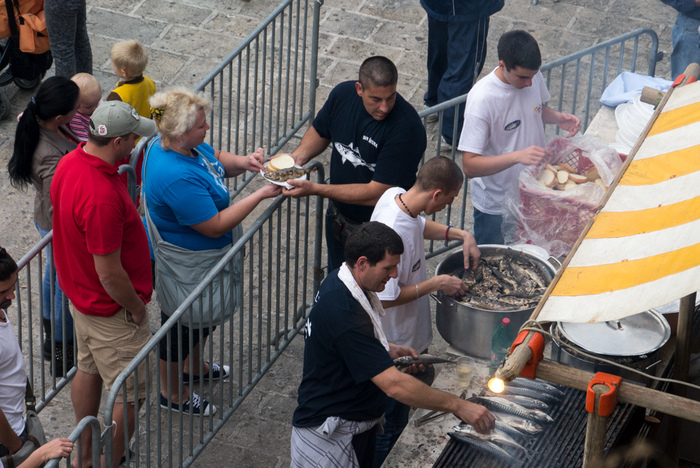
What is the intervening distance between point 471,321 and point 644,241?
1.52 m

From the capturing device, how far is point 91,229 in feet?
13.0

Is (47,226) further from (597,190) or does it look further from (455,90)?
(455,90)

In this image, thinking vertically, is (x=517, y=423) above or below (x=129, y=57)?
below

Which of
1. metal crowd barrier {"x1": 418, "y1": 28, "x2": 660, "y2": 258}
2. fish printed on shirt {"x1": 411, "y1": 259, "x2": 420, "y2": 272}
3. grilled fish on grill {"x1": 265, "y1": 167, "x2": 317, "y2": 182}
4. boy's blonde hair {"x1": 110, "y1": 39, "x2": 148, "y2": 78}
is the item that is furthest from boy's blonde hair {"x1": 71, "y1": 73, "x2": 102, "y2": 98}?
metal crowd barrier {"x1": 418, "y1": 28, "x2": 660, "y2": 258}

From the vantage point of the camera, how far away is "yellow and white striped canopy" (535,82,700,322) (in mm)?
2652

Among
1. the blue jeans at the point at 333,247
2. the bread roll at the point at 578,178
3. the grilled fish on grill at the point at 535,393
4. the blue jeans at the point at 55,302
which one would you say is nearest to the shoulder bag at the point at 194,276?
the blue jeans at the point at 55,302


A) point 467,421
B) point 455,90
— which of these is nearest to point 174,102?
point 467,421

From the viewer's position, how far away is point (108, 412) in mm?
3598

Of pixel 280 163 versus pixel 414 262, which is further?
pixel 280 163

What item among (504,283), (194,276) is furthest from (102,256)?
(504,283)

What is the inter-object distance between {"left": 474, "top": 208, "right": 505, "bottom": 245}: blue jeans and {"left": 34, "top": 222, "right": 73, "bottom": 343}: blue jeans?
2702mm

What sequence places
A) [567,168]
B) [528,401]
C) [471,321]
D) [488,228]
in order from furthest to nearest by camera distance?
[488,228] < [567,168] < [471,321] < [528,401]

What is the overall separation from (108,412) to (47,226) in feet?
6.00

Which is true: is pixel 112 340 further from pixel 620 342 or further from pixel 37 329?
pixel 620 342
